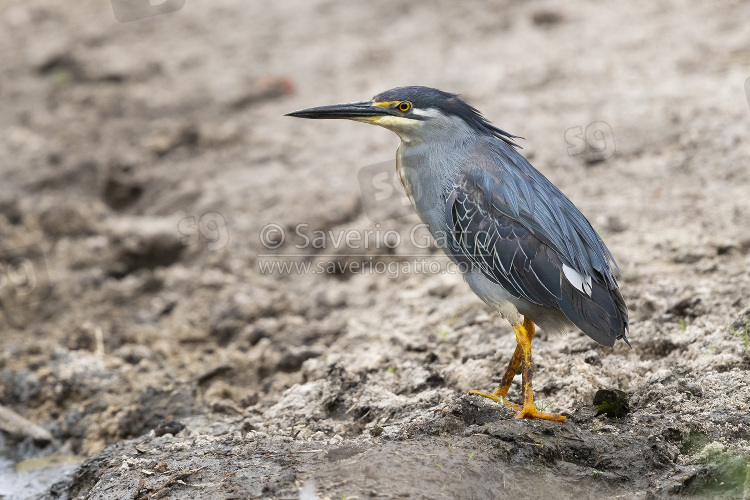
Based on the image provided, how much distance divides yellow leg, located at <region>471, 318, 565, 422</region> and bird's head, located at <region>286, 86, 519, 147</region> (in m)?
1.07

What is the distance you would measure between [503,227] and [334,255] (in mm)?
2591

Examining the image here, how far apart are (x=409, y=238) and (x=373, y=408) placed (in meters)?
2.33

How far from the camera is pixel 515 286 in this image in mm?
3756

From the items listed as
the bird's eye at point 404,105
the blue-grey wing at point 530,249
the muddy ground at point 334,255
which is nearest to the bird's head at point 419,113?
the bird's eye at point 404,105

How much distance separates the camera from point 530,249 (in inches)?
148

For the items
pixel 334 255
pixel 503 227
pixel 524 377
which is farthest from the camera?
pixel 334 255

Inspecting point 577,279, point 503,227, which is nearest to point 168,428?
point 503,227

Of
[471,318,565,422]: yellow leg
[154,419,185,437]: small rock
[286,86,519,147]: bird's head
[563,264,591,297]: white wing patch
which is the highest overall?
[286,86,519,147]: bird's head

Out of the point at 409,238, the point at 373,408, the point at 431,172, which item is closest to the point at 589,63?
the point at 409,238

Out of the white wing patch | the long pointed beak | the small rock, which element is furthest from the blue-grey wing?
the small rock

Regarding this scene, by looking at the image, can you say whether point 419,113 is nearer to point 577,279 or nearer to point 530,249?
point 530,249

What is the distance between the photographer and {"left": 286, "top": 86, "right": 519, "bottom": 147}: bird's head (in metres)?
4.11

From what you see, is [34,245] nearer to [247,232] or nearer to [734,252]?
[247,232]

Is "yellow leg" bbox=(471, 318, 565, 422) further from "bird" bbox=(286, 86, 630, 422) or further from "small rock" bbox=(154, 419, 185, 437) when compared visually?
"small rock" bbox=(154, 419, 185, 437)
